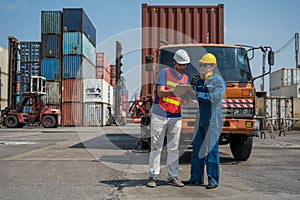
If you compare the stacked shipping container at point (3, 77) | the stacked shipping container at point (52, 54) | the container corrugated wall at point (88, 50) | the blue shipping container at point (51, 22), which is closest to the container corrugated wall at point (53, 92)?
the stacked shipping container at point (52, 54)

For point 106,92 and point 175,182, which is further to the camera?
point 106,92

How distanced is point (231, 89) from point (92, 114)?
29.3 meters

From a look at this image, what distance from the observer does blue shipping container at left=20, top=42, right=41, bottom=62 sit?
37.4 meters

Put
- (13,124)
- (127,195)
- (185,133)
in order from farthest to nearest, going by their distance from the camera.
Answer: (13,124), (185,133), (127,195)

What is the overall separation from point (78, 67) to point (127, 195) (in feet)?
105

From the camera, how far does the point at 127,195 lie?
4.90 metres

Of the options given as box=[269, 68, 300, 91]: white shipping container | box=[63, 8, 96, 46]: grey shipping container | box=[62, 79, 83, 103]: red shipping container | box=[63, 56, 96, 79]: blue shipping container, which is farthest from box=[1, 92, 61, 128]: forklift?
box=[269, 68, 300, 91]: white shipping container

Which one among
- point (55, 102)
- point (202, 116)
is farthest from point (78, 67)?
point (202, 116)

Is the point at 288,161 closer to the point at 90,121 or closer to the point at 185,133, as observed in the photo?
the point at 185,133

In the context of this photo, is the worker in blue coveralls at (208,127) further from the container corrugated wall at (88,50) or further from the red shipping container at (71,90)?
the container corrugated wall at (88,50)

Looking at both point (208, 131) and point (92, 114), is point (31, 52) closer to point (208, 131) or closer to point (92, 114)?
point (92, 114)

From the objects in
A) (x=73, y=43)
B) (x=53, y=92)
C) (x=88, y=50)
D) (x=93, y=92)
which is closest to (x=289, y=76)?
(x=93, y=92)

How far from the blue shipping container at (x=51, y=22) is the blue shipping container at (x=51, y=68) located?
273cm

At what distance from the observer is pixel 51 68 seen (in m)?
35.7
